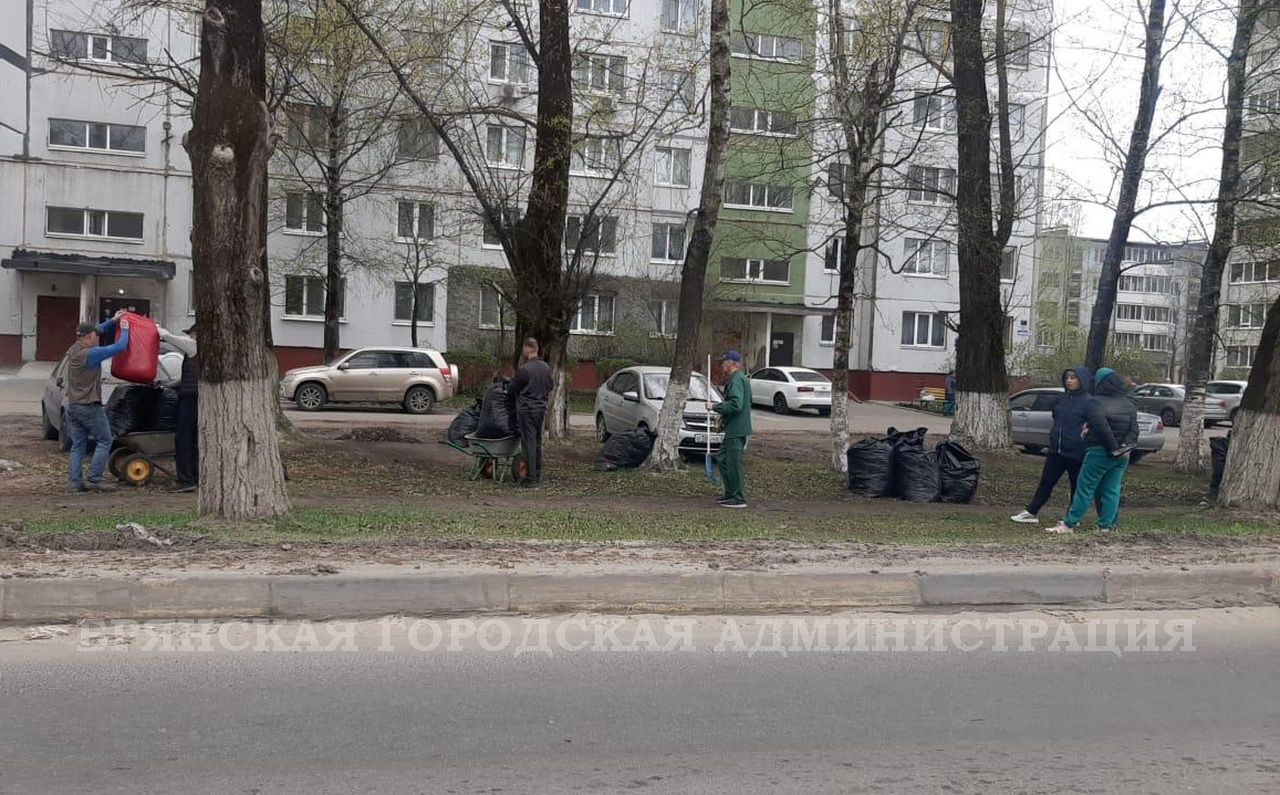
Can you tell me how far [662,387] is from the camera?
17891 mm

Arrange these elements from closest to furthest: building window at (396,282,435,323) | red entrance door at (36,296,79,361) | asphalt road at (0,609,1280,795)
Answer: asphalt road at (0,609,1280,795) < red entrance door at (36,296,79,361) < building window at (396,282,435,323)

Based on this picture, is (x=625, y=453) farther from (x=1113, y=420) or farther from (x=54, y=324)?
(x=54, y=324)

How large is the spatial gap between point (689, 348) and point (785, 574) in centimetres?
703

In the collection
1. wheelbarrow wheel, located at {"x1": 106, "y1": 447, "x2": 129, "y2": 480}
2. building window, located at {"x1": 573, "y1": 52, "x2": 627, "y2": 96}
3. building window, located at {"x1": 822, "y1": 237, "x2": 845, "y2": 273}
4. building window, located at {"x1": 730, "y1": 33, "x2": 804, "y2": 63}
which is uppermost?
building window, located at {"x1": 730, "y1": 33, "x2": 804, "y2": 63}

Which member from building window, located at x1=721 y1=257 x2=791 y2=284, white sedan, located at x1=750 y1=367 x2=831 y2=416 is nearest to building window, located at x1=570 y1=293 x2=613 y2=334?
building window, located at x1=721 y1=257 x2=791 y2=284

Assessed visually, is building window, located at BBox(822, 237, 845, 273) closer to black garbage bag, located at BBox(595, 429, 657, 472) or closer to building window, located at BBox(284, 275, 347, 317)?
black garbage bag, located at BBox(595, 429, 657, 472)

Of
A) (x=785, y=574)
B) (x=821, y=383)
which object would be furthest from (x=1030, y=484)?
(x=821, y=383)

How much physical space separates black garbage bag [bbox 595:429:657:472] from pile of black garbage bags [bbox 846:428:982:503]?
10.1ft

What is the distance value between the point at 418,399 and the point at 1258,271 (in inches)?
755

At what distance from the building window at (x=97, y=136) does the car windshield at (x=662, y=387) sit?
2284 centimetres

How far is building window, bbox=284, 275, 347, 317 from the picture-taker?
114 ft

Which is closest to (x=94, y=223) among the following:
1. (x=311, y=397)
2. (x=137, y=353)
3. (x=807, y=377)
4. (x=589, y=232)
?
(x=311, y=397)

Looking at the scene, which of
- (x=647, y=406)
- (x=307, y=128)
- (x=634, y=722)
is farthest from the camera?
(x=307, y=128)

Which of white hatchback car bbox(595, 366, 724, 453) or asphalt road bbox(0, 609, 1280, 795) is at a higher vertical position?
white hatchback car bbox(595, 366, 724, 453)
